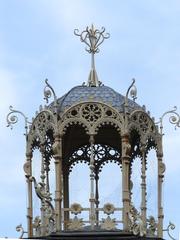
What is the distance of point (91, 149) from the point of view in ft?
172

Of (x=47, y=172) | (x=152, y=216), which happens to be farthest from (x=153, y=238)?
(x=47, y=172)

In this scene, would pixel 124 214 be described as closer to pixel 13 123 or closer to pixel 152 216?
pixel 152 216

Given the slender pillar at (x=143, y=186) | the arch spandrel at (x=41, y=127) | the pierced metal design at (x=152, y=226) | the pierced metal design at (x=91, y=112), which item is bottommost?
the pierced metal design at (x=152, y=226)

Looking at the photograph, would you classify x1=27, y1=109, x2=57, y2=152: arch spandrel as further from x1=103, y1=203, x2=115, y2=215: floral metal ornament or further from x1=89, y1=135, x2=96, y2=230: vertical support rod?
x1=103, y1=203, x2=115, y2=215: floral metal ornament

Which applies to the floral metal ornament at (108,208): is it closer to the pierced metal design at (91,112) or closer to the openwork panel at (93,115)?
the openwork panel at (93,115)

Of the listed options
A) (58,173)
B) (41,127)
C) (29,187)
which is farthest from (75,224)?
(41,127)

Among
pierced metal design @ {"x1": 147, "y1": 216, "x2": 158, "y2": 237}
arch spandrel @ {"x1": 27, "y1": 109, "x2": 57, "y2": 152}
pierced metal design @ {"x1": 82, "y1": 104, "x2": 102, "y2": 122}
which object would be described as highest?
pierced metal design @ {"x1": 82, "y1": 104, "x2": 102, "y2": 122}

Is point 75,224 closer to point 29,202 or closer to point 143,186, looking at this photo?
point 29,202

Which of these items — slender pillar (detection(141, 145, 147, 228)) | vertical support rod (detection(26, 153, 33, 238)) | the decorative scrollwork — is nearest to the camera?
the decorative scrollwork

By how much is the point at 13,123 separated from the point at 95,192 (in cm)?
379

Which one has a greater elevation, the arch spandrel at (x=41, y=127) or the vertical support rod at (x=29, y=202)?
the arch spandrel at (x=41, y=127)

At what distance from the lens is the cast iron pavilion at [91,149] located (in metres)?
51.4

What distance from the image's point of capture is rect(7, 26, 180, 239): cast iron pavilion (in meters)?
51.4

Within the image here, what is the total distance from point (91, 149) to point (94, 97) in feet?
5.54
